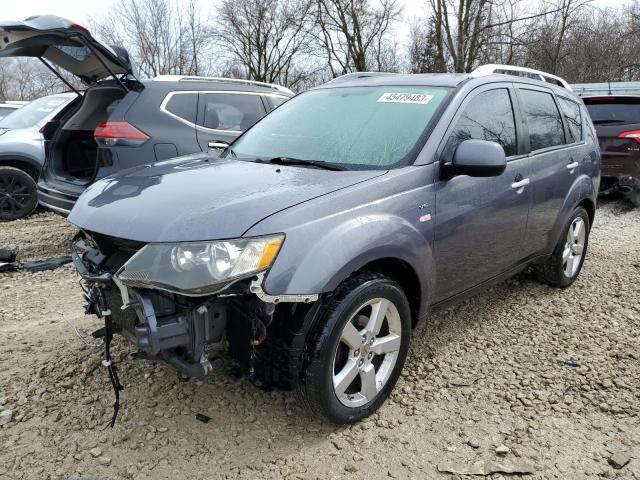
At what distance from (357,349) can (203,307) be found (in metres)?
0.80

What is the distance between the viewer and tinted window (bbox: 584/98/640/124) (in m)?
7.58

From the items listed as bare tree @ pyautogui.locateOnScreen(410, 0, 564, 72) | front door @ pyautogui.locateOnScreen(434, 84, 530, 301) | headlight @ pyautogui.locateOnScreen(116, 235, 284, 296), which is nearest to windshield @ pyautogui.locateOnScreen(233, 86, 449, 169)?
front door @ pyautogui.locateOnScreen(434, 84, 530, 301)

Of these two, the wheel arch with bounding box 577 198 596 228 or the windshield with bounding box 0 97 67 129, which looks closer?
the wheel arch with bounding box 577 198 596 228

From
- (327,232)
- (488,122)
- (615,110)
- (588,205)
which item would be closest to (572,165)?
(588,205)

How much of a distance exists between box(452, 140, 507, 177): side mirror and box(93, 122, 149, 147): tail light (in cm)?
323

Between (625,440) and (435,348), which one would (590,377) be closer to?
(625,440)

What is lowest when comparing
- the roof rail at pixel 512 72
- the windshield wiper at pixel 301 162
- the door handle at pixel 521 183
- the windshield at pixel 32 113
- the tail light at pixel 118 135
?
the door handle at pixel 521 183

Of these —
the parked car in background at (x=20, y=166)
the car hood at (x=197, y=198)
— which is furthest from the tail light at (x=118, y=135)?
the parked car in background at (x=20, y=166)

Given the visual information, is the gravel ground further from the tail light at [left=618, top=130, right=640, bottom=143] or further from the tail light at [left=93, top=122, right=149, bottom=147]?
the tail light at [left=618, top=130, right=640, bottom=143]

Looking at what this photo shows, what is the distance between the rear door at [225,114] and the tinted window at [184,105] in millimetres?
58

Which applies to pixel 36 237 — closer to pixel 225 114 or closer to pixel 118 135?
pixel 118 135

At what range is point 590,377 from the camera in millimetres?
3062

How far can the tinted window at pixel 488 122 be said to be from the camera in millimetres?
3010

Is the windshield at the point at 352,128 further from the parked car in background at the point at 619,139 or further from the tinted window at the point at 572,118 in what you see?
the parked car in background at the point at 619,139
